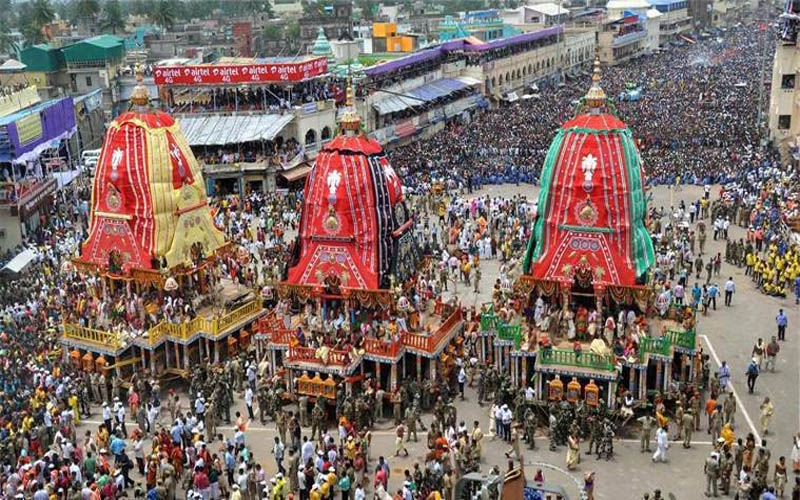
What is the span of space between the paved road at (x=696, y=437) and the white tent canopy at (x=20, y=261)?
550 inches

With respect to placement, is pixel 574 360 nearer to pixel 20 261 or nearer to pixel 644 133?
pixel 20 261

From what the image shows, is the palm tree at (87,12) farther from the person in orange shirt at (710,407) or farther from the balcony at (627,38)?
the person in orange shirt at (710,407)

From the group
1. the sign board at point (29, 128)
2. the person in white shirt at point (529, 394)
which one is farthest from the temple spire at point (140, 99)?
the sign board at point (29, 128)

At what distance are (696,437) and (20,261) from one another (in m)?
25.0

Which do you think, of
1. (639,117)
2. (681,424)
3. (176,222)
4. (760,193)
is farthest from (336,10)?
(681,424)

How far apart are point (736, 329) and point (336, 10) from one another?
9465 centimetres

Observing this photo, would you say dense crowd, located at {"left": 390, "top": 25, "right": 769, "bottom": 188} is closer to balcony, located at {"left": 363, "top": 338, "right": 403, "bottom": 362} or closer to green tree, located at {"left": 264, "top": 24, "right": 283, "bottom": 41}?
balcony, located at {"left": 363, "top": 338, "right": 403, "bottom": 362}

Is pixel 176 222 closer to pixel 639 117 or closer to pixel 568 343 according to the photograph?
pixel 568 343

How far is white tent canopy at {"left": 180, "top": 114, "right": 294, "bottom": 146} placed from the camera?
4747cm

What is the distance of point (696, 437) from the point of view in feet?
70.6

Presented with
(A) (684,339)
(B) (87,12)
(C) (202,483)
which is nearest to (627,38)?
(B) (87,12)

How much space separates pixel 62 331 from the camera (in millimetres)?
26359

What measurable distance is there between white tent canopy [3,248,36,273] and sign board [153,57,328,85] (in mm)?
17447

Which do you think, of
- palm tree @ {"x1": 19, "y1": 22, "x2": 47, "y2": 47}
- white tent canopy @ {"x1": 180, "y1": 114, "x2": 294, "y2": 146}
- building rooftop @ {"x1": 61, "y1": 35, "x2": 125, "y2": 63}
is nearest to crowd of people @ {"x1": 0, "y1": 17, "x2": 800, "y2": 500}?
white tent canopy @ {"x1": 180, "y1": 114, "x2": 294, "y2": 146}
